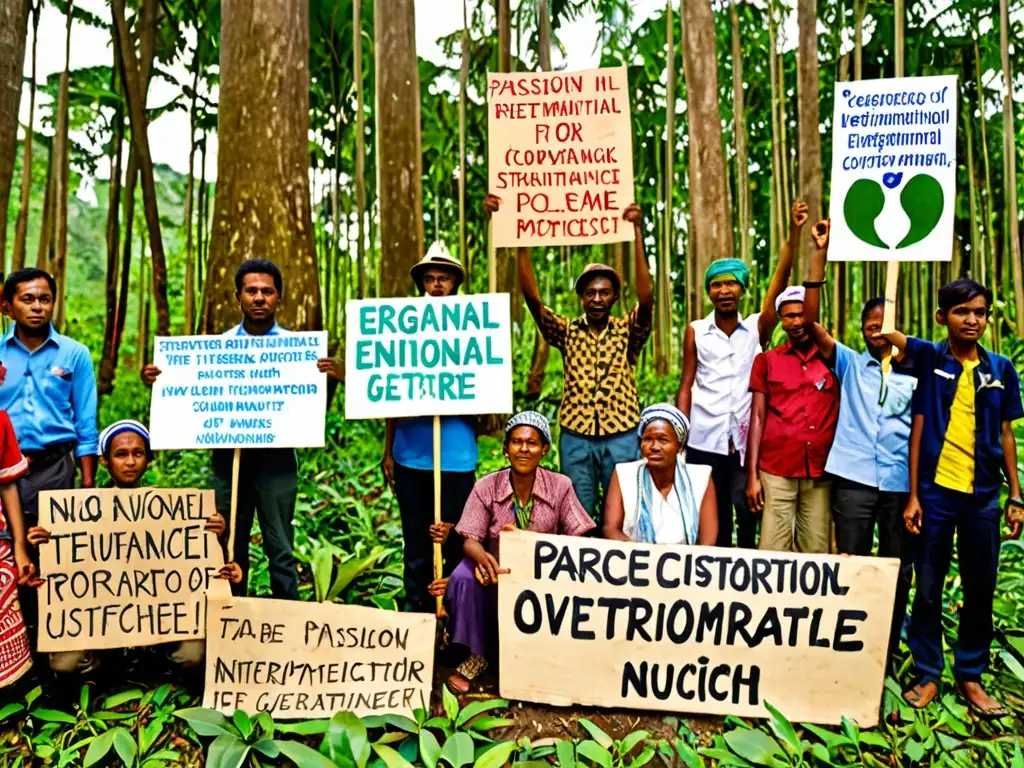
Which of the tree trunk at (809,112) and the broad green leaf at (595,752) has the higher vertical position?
the tree trunk at (809,112)

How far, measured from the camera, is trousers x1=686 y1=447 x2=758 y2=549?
3.97m

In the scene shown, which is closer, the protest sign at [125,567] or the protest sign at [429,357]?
the protest sign at [125,567]

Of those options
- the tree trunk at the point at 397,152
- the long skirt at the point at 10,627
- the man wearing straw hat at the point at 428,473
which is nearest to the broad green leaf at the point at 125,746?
the long skirt at the point at 10,627

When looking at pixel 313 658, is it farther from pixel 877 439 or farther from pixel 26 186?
pixel 26 186

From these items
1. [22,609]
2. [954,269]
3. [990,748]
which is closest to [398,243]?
[22,609]

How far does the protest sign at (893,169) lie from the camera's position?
3.56m

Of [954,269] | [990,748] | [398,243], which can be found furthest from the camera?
[954,269]

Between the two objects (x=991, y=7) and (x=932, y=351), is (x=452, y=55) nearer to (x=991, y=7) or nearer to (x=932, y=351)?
(x=991, y=7)

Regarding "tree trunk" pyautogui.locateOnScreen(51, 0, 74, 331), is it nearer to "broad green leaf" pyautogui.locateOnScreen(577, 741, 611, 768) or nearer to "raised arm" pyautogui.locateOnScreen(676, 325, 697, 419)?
"raised arm" pyautogui.locateOnScreen(676, 325, 697, 419)

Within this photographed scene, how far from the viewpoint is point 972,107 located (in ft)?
42.4

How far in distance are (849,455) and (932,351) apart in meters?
0.58

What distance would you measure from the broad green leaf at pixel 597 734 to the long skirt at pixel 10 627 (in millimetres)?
2429

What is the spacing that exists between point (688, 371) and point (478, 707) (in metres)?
1.91

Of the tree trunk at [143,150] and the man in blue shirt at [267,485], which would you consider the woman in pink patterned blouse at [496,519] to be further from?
the tree trunk at [143,150]
